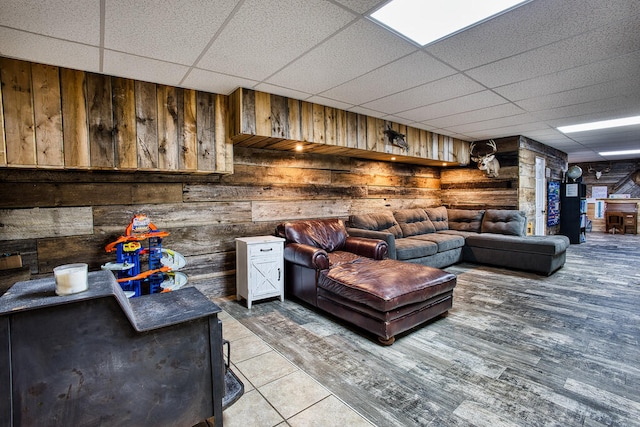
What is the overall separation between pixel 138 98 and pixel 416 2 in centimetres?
245

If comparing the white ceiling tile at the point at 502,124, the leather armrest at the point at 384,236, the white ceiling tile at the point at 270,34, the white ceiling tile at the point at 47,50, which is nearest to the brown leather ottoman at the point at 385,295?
the leather armrest at the point at 384,236

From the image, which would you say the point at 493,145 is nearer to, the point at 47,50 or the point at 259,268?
the point at 259,268

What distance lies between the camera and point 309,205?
443cm

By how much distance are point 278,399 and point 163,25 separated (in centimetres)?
240

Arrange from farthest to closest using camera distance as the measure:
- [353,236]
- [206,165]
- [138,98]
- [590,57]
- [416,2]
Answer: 1. [353,236]
2. [206,165]
3. [138,98]
4. [590,57]
5. [416,2]

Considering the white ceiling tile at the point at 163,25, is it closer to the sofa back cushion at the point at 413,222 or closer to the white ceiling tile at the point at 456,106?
the white ceiling tile at the point at 456,106

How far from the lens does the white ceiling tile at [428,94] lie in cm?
304

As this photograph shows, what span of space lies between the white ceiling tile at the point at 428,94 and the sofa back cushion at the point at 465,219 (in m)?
2.92

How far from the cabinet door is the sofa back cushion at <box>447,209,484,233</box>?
3.94m

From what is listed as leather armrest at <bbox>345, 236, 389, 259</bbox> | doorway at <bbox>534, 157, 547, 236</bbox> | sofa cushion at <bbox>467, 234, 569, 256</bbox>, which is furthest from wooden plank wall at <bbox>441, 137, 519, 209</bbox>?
leather armrest at <bbox>345, 236, 389, 259</bbox>

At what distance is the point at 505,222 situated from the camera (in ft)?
17.6

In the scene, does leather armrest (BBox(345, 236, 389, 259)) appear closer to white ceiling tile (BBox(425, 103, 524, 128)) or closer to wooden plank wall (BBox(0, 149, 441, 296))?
wooden plank wall (BBox(0, 149, 441, 296))

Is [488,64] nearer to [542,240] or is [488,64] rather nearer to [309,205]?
[309,205]

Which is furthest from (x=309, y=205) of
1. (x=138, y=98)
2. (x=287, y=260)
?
(x=138, y=98)
